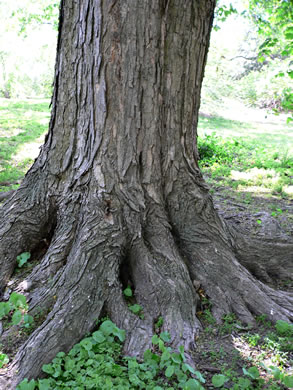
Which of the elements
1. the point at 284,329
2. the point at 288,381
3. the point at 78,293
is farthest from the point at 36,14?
the point at 288,381

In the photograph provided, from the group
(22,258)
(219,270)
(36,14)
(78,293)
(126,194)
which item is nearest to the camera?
(78,293)

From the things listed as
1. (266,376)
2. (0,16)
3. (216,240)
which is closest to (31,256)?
(216,240)

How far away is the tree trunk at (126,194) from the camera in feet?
8.80

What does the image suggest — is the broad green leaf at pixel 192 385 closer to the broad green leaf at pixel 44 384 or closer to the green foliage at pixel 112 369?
the green foliage at pixel 112 369

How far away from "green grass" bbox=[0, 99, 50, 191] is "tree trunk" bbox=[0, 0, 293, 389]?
112 inches

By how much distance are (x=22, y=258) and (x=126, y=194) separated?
1.15 m

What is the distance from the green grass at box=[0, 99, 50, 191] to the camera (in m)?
6.33

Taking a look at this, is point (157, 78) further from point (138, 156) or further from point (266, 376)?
point (266, 376)

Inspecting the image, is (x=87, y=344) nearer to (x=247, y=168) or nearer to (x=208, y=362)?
(x=208, y=362)

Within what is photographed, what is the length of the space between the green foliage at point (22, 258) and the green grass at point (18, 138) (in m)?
2.65

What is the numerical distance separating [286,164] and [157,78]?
5.35 m

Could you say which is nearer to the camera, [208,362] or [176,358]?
[176,358]

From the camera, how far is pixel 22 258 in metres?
3.19

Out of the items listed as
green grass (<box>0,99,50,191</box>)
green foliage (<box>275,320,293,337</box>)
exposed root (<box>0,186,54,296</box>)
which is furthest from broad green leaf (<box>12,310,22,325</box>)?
green grass (<box>0,99,50,191</box>)
